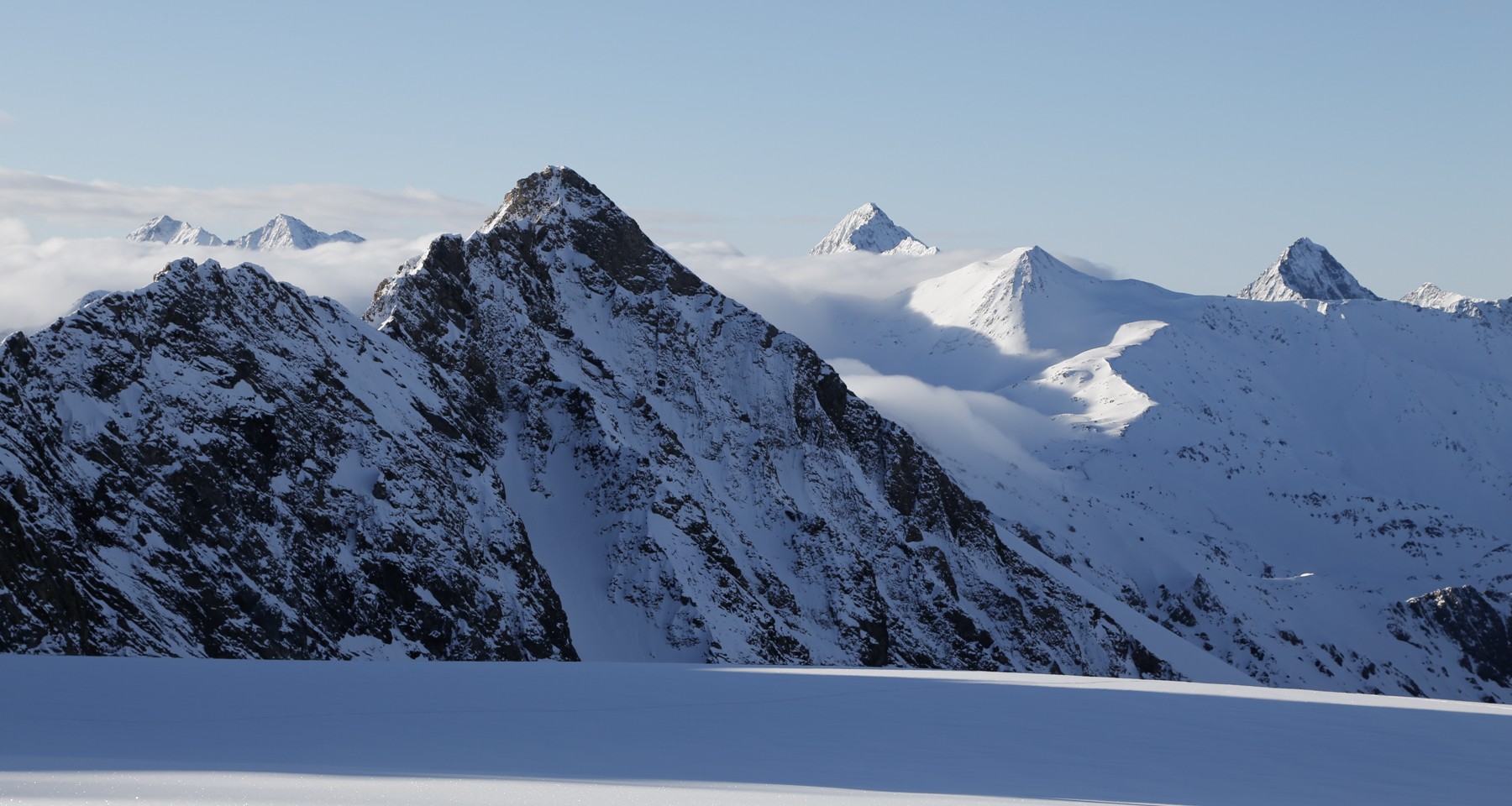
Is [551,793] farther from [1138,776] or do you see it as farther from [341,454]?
[341,454]

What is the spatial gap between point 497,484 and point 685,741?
90596mm

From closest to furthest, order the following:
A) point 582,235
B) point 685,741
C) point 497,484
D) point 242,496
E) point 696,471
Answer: point 685,741 < point 242,496 < point 497,484 < point 696,471 < point 582,235

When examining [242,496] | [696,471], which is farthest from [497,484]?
[696,471]

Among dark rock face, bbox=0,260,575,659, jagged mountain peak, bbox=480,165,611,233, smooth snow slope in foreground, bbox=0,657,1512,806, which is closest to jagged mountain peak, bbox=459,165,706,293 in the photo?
jagged mountain peak, bbox=480,165,611,233

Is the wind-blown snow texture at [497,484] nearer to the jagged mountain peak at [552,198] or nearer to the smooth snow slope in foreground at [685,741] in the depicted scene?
the jagged mountain peak at [552,198]

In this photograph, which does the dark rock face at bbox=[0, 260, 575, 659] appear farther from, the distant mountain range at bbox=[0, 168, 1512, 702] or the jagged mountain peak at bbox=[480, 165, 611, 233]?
the jagged mountain peak at bbox=[480, 165, 611, 233]

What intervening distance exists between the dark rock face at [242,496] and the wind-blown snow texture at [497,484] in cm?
A: 21

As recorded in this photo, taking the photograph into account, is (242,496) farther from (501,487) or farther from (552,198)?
(552,198)

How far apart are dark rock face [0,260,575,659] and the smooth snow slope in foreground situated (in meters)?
37.9

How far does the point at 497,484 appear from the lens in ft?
378

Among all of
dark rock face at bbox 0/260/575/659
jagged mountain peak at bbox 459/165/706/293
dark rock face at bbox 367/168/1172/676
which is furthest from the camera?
jagged mountain peak at bbox 459/165/706/293

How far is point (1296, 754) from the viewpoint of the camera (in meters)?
27.8

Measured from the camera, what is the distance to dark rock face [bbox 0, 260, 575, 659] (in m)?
75.1

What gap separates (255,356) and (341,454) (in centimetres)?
895
